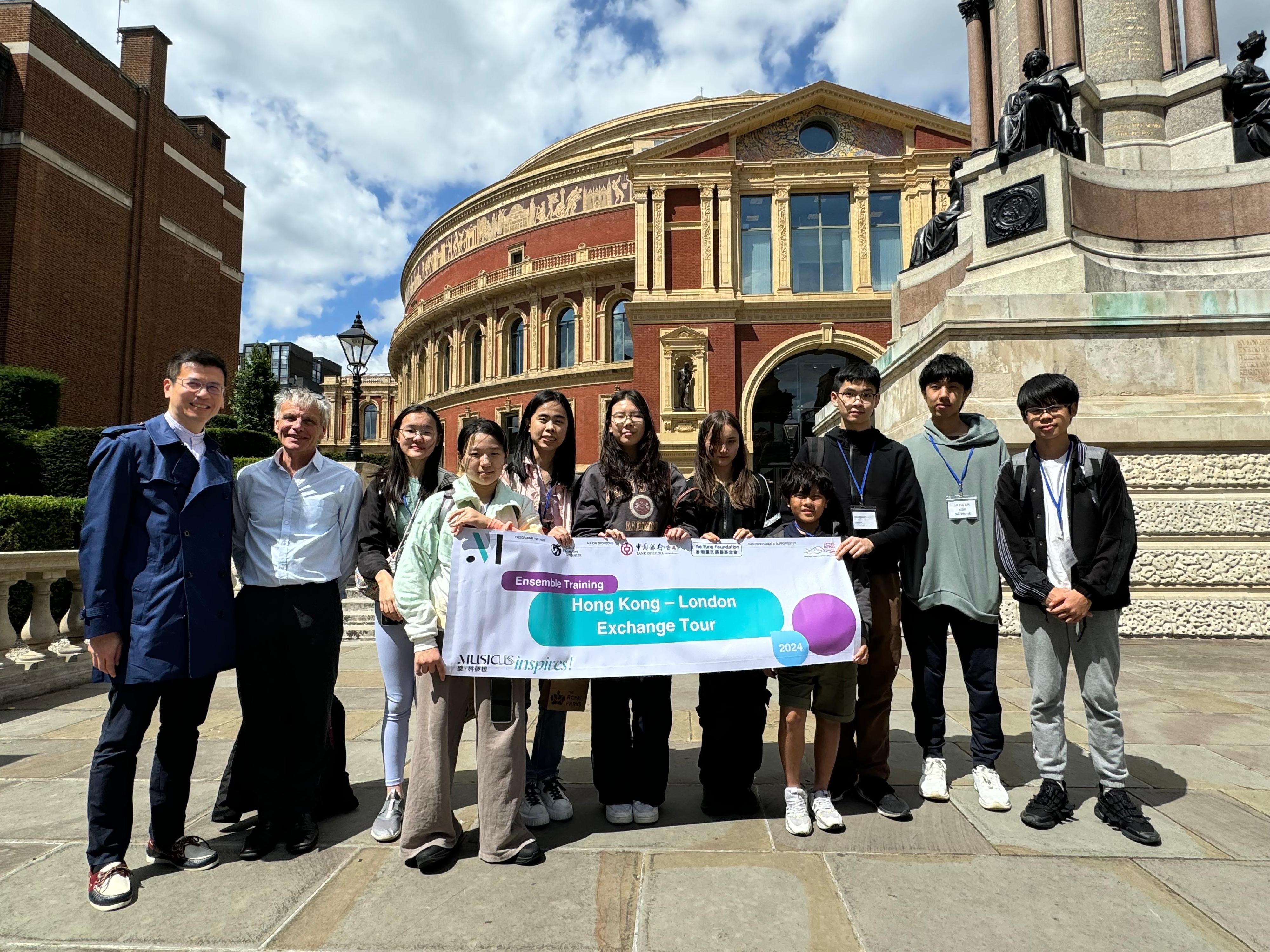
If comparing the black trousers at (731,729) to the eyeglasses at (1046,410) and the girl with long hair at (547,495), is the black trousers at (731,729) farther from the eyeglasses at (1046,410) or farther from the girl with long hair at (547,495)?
the eyeglasses at (1046,410)

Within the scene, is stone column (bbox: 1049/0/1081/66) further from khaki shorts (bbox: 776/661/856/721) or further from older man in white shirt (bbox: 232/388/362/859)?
older man in white shirt (bbox: 232/388/362/859)

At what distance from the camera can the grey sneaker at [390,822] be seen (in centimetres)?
322

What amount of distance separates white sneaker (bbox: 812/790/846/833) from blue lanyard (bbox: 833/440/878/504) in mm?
1443

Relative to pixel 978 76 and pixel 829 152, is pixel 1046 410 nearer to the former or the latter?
pixel 978 76

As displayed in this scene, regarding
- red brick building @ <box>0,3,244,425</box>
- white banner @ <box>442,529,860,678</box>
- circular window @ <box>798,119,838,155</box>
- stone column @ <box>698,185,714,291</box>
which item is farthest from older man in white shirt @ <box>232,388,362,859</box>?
circular window @ <box>798,119,838,155</box>

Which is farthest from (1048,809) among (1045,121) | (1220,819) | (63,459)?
(63,459)

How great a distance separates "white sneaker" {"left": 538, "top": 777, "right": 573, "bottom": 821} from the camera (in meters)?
3.40

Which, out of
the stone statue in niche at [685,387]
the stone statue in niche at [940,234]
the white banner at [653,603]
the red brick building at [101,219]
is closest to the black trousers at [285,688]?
the white banner at [653,603]

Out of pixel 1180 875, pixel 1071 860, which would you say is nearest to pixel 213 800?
pixel 1071 860

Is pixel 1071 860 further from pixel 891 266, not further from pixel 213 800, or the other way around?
pixel 891 266

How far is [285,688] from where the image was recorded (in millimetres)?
3244

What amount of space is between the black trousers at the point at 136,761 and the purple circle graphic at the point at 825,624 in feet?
8.59

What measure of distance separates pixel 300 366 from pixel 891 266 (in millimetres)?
81172

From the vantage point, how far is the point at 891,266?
30703 mm
